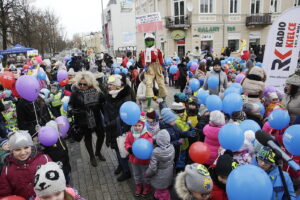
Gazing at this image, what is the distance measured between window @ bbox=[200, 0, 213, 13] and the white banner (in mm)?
20116

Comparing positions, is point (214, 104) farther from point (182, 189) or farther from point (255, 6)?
point (255, 6)

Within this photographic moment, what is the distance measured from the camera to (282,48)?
5.79 meters

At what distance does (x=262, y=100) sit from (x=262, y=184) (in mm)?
3775

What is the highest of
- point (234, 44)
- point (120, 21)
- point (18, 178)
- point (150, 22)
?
point (120, 21)

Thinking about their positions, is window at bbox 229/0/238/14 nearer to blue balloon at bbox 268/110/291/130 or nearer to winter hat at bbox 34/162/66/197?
blue balloon at bbox 268/110/291/130

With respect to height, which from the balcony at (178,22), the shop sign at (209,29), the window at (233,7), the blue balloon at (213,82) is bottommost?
the blue balloon at (213,82)

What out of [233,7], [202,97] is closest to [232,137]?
[202,97]

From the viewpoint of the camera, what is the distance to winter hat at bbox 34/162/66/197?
203 centimetres

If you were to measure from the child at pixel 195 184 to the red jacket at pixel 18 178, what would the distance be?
1.60 metres

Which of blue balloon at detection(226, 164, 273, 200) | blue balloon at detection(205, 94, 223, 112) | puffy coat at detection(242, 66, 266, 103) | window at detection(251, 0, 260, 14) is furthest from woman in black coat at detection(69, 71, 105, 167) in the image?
window at detection(251, 0, 260, 14)

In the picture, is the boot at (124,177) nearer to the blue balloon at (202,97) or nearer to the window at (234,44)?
the blue balloon at (202,97)

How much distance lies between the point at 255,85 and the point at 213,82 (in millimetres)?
1182

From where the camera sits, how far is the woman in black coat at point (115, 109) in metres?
4.35

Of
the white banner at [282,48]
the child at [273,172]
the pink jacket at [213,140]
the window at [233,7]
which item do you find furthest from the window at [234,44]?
the child at [273,172]
